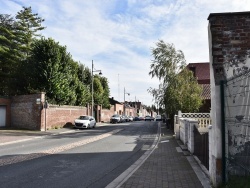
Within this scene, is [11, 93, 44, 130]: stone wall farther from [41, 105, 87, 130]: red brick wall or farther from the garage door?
the garage door

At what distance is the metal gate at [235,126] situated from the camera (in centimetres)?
628

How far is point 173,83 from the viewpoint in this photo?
2814 centimetres

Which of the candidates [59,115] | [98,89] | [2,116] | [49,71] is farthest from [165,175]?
[98,89]

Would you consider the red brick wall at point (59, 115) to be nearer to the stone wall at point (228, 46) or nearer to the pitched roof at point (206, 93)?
the pitched roof at point (206, 93)

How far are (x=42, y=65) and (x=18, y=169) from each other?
23.9m

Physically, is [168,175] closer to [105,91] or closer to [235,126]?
[235,126]

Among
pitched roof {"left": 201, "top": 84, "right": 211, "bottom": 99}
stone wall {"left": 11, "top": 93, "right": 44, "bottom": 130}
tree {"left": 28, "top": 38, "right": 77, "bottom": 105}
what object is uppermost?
tree {"left": 28, "top": 38, "right": 77, "bottom": 105}

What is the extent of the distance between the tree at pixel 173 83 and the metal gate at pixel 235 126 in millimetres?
21005

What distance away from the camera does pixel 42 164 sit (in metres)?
10.9

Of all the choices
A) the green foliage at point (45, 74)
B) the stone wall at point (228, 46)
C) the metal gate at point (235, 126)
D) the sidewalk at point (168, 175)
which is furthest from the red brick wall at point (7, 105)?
the metal gate at point (235, 126)

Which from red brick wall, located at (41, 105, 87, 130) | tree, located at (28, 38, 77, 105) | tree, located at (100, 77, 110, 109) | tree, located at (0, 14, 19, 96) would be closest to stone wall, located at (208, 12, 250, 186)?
red brick wall, located at (41, 105, 87, 130)

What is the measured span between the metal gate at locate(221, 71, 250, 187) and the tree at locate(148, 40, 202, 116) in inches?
827

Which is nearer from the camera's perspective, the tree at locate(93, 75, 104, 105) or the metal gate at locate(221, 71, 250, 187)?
the metal gate at locate(221, 71, 250, 187)

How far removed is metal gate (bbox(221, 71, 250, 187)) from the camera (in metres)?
6.28
